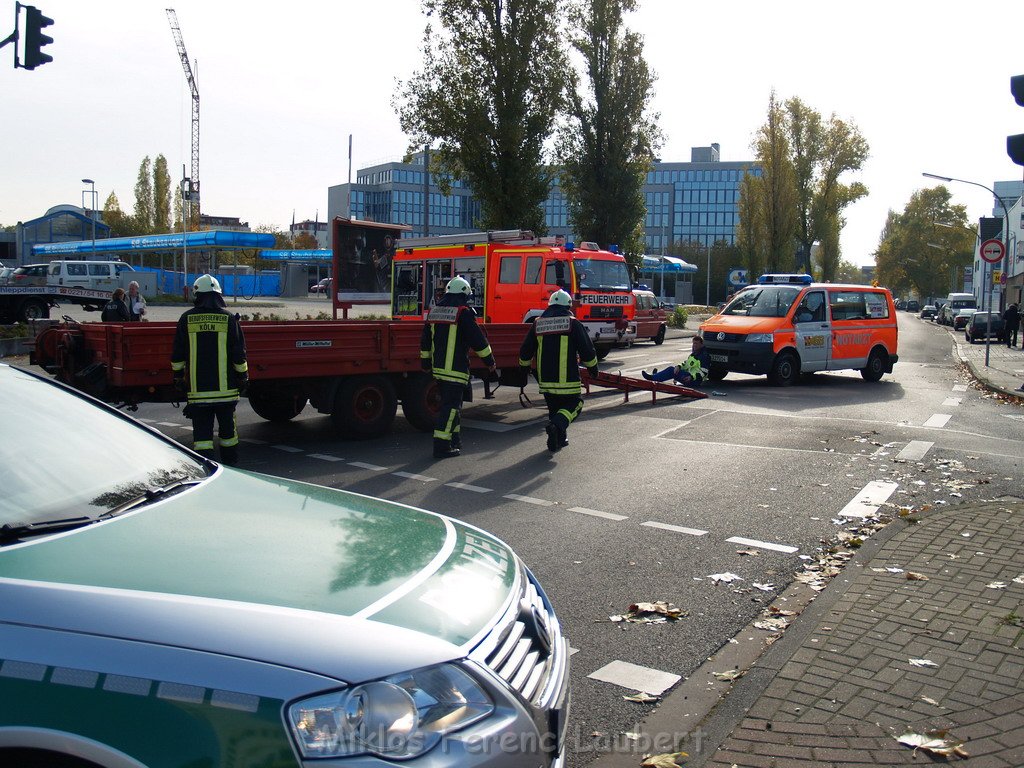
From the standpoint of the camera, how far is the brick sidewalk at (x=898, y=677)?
344 cm

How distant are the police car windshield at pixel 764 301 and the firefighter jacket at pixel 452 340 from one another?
9682 millimetres

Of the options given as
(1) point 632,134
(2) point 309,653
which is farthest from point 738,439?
(1) point 632,134

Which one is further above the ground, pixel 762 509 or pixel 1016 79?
pixel 1016 79

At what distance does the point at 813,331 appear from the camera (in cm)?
1791

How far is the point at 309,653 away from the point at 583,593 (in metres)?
3.43

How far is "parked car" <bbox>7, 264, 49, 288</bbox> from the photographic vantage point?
36.8 meters

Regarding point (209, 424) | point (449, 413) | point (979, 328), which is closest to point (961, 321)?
point (979, 328)

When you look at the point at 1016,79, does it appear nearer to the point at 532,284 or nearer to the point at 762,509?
the point at 762,509

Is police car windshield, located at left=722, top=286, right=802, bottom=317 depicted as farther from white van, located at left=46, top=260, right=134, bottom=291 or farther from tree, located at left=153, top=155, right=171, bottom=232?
tree, located at left=153, top=155, right=171, bottom=232

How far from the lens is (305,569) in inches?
103

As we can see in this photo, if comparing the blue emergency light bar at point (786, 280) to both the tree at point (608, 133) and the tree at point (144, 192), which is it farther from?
the tree at point (144, 192)

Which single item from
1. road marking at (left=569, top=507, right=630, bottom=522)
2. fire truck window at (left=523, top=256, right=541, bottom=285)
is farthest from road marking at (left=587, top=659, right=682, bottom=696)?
fire truck window at (left=523, top=256, right=541, bottom=285)

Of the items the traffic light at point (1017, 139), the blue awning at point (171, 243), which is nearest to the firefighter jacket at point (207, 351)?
the traffic light at point (1017, 139)

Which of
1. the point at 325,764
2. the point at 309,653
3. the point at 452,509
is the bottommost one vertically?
the point at 452,509
